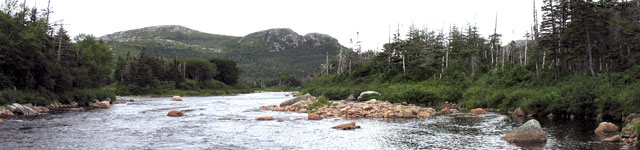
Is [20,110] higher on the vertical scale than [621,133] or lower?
higher

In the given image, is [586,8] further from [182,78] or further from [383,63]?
[182,78]

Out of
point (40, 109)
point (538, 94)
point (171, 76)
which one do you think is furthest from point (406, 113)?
point (171, 76)

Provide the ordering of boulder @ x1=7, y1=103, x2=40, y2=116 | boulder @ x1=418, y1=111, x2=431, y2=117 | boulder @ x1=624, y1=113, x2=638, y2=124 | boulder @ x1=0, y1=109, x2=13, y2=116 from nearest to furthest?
boulder @ x1=624, y1=113, x2=638, y2=124, boulder @ x1=0, y1=109, x2=13, y2=116, boulder @ x1=418, y1=111, x2=431, y2=117, boulder @ x1=7, y1=103, x2=40, y2=116

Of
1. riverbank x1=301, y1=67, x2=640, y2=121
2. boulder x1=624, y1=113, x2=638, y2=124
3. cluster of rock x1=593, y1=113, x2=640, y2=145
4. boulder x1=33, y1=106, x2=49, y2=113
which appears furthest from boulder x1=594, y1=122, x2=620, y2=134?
boulder x1=33, y1=106, x2=49, y2=113

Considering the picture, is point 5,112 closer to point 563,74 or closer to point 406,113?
point 406,113

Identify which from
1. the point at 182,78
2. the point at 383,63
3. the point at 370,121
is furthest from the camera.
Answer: the point at 182,78

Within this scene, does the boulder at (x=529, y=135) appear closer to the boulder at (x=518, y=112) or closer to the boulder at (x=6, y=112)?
the boulder at (x=518, y=112)

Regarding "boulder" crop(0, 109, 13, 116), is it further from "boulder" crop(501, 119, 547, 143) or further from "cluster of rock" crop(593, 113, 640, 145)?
"cluster of rock" crop(593, 113, 640, 145)

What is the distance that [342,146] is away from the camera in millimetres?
19266

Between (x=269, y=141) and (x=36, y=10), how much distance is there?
4572cm

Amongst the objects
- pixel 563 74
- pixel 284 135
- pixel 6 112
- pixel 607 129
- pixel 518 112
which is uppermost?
pixel 563 74

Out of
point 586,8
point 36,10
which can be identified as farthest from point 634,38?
point 36,10

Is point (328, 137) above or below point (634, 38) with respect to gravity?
below

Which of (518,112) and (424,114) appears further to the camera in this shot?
(424,114)
